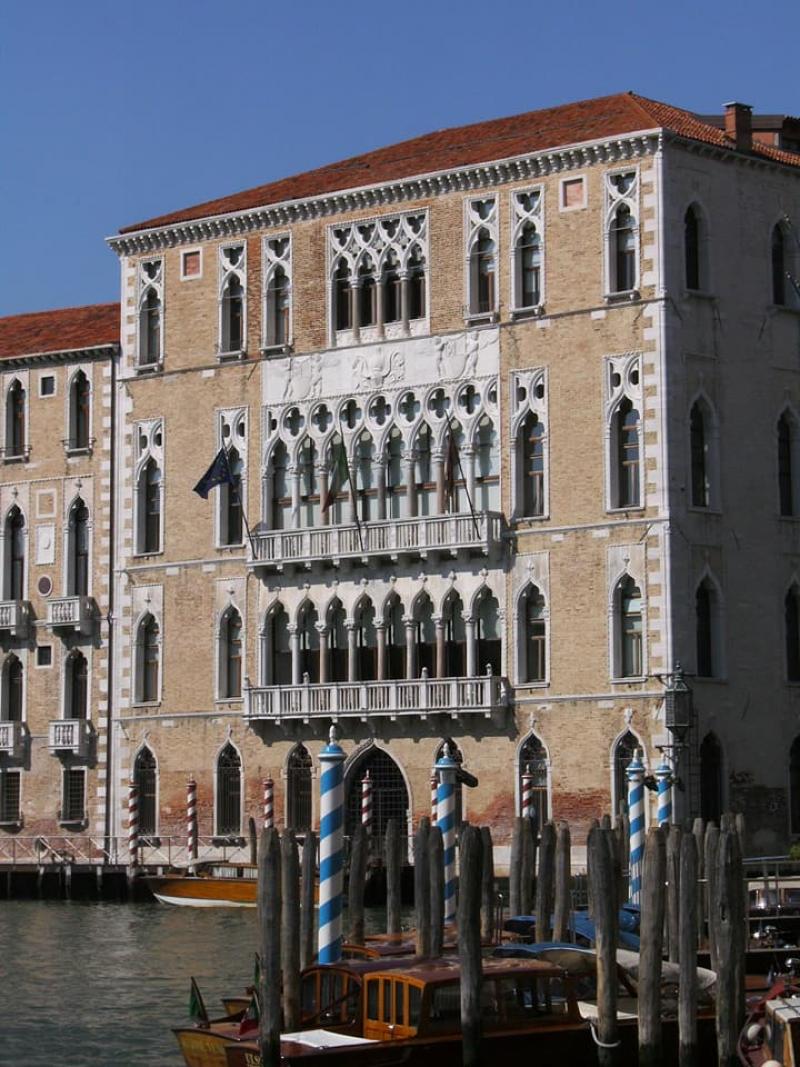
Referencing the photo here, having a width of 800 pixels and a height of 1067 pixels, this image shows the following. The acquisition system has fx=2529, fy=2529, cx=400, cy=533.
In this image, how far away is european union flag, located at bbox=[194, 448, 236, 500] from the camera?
42344 mm

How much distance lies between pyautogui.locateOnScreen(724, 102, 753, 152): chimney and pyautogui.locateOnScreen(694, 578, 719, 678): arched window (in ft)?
24.5

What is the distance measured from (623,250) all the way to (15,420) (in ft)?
44.5

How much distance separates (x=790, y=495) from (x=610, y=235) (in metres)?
5.22

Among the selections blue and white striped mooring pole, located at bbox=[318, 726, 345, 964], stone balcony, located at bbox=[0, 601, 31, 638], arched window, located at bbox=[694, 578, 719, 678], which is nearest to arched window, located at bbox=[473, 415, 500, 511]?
arched window, located at bbox=[694, 578, 719, 678]

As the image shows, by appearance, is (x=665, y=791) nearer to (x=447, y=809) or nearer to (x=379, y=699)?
(x=447, y=809)

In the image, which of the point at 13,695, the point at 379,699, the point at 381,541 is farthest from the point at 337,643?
the point at 13,695

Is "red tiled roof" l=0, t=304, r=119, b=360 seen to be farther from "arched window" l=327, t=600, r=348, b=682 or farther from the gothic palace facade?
"arched window" l=327, t=600, r=348, b=682

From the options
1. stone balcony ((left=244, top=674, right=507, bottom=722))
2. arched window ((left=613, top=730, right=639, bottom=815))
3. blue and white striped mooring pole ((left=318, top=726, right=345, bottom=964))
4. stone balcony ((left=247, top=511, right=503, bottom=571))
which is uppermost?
stone balcony ((left=247, top=511, right=503, bottom=571))

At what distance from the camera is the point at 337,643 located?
142 feet

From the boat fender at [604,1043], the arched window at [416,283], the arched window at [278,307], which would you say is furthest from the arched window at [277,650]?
the boat fender at [604,1043]

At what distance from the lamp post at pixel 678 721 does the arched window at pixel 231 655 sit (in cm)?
887

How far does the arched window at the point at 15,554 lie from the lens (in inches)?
1869

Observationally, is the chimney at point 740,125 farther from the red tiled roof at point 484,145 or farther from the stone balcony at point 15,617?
the stone balcony at point 15,617

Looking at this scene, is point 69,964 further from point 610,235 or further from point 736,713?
point 610,235
